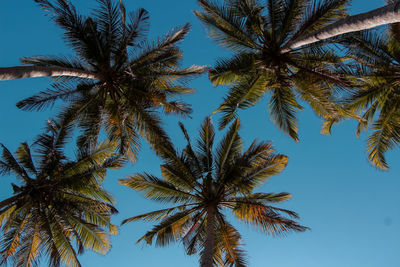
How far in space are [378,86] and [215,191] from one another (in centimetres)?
677

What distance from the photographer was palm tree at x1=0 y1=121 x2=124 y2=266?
1175 centimetres

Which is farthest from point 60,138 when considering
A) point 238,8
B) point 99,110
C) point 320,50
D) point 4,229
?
point 320,50

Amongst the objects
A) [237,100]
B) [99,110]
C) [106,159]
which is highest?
[237,100]

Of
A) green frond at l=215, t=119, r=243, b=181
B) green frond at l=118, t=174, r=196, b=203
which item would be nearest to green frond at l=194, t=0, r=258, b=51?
green frond at l=215, t=119, r=243, b=181

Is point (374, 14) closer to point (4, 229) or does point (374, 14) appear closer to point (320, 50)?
point (320, 50)

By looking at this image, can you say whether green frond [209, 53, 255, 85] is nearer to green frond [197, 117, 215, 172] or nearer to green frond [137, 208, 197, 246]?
green frond [197, 117, 215, 172]

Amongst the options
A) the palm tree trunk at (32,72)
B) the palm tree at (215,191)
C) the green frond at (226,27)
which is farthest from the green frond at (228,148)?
the palm tree trunk at (32,72)

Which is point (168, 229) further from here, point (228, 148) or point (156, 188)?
point (228, 148)

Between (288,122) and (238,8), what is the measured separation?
14.1 ft

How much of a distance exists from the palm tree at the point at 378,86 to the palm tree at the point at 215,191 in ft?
12.5

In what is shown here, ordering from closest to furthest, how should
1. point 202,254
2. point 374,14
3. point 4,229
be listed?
point 374,14, point 202,254, point 4,229

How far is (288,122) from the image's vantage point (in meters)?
12.9

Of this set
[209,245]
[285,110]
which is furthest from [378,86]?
[209,245]

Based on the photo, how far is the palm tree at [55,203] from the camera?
463 inches
